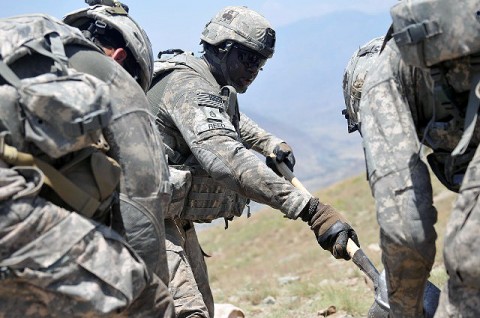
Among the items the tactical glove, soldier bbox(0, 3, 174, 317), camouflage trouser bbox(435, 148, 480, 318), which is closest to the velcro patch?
the tactical glove

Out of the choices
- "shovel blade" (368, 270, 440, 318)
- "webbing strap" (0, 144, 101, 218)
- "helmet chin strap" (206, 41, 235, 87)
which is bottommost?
"shovel blade" (368, 270, 440, 318)

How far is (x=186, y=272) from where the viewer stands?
226 inches

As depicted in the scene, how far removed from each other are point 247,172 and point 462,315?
245 cm

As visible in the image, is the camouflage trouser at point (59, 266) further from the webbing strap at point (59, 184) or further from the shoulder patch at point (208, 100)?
the shoulder patch at point (208, 100)

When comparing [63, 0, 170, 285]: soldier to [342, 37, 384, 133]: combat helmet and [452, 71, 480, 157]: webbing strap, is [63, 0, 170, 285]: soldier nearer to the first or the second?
[452, 71, 480, 157]: webbing strap

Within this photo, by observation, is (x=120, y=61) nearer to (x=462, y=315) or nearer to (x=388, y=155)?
(x=388, y=155)

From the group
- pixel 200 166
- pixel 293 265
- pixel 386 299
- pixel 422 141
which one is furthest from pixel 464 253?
pixel 293 265

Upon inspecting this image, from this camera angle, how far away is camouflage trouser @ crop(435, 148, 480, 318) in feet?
11.0

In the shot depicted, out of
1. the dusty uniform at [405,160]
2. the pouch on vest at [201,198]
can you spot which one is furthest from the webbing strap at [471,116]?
the pouch on vest at [201,198]

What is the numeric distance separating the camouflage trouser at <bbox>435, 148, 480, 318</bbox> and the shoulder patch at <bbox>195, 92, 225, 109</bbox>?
8.48 ft

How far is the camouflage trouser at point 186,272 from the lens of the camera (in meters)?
5.56

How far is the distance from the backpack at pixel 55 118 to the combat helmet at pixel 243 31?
2592 mm

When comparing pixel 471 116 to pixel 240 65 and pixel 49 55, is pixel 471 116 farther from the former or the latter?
pixel 240 65

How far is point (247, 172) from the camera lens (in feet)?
18.7
